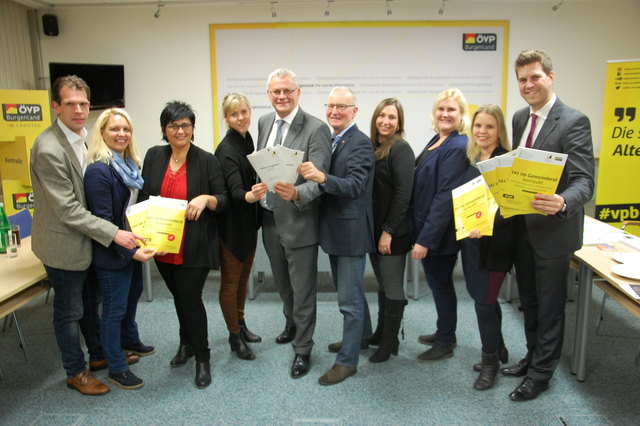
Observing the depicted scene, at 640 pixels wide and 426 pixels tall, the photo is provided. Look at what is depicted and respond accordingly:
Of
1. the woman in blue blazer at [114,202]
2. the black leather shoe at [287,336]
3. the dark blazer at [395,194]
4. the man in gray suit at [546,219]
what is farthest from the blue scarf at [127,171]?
the man in gray suit at [546,219]

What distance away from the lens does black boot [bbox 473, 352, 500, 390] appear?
8.40 feet

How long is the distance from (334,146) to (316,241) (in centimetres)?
53

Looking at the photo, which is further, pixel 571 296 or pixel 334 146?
pixel 571 296

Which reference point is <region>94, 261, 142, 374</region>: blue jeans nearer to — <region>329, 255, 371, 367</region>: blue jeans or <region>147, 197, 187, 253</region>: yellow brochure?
<region>147, 197, 187, 253</region>: yellow brochure

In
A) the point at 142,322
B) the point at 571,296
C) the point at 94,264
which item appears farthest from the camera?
the point at 571,296

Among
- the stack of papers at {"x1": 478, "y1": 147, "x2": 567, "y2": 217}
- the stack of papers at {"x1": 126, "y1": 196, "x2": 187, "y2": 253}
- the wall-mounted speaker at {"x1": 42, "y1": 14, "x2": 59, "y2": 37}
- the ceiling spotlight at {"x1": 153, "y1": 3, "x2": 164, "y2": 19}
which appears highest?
the ceiling spotlight at {"x1": 153, "y1": 3, "x2": 164, "y2": 19}

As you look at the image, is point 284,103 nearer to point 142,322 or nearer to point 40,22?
point 142,322

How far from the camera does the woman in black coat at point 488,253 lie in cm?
232

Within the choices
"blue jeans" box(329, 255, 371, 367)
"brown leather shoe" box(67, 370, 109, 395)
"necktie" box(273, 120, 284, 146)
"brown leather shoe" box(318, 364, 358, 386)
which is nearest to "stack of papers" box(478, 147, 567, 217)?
"blue jeans" box(329, 255, 371, 367)

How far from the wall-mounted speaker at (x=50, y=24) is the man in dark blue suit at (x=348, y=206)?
13.1 ft

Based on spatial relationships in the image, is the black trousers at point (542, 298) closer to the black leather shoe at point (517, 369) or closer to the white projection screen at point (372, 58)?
the black leather shoe at point (517, 369)

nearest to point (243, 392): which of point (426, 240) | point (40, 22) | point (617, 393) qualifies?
point (426, 240)

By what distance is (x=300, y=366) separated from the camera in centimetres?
273

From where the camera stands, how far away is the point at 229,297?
2895mm
